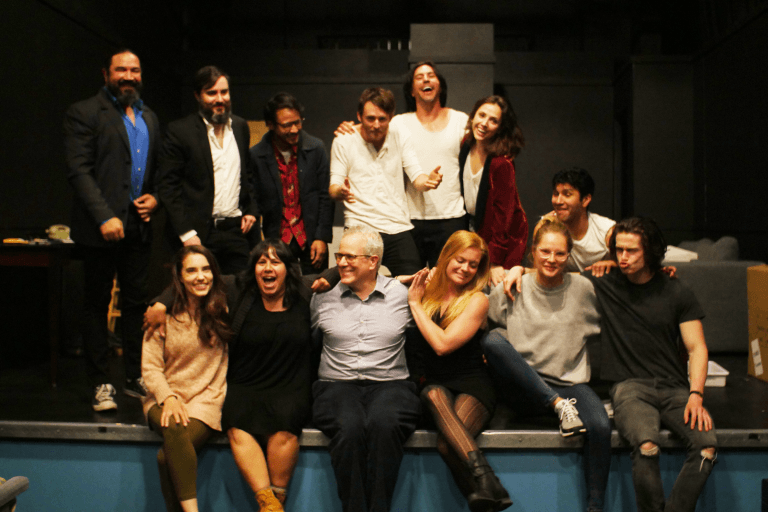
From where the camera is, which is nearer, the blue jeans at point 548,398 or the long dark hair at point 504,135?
the blue jeans at point 548,398

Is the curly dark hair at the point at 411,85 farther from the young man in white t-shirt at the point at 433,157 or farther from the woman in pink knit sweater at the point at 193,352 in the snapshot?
the woman in pink knit sweater at the point at 193,352

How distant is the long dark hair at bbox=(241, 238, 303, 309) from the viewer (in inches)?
99.7

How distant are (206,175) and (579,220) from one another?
5.86 feet

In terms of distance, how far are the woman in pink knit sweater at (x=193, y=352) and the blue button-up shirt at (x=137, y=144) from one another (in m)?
0.70

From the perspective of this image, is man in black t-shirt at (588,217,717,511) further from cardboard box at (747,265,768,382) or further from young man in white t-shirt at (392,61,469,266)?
cardboard box at (747,265,768,382)

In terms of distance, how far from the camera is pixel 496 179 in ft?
9.53

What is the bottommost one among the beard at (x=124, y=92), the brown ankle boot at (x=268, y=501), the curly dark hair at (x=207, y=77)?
the brown ankle boot at (x=268, y=501)

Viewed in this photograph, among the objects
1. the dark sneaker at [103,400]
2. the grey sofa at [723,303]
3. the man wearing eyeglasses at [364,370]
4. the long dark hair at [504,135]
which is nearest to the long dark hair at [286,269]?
the man wearing eyeglasses at [364,370]

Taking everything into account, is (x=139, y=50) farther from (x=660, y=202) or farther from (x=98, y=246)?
(x=660, y=202)

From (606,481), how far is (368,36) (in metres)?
7.35

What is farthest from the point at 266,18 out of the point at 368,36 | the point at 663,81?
the point at 663,81

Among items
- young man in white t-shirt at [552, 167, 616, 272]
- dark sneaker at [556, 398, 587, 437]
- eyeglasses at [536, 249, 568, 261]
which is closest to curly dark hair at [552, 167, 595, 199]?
young man in white t-shirt at [552, 167, 616, 272]

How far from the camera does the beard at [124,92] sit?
2920 millimetres

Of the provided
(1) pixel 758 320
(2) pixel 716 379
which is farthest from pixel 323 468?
(1) pixel 758 320
